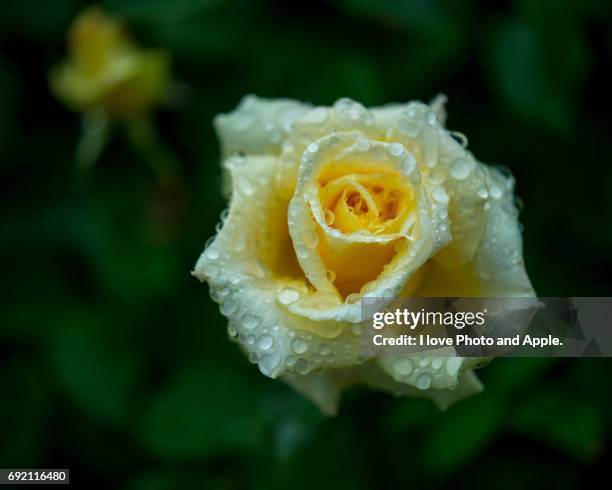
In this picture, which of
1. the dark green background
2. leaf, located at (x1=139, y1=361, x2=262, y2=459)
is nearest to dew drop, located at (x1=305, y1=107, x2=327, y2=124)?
the dark green background

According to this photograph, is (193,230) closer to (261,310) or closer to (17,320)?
(17,320)

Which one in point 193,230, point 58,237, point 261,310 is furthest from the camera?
point 58,237

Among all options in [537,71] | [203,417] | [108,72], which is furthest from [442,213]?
[108,72]

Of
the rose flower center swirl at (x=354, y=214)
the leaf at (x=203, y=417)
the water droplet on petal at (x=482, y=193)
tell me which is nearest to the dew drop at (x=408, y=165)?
the rose flower center swirl at (x=354, y=214)

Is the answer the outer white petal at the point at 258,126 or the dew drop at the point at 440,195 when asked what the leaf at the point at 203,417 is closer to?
the outer white petal at the point at 258,126

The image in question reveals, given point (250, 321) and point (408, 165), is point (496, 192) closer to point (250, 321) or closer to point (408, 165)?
point (408, 165)

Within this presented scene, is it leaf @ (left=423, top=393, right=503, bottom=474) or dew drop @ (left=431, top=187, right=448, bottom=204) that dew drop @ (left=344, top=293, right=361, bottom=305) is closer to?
dew drop @ (left=431, top=187, right=448, bottom=204)

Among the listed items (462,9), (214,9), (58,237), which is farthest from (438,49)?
(58,237)
